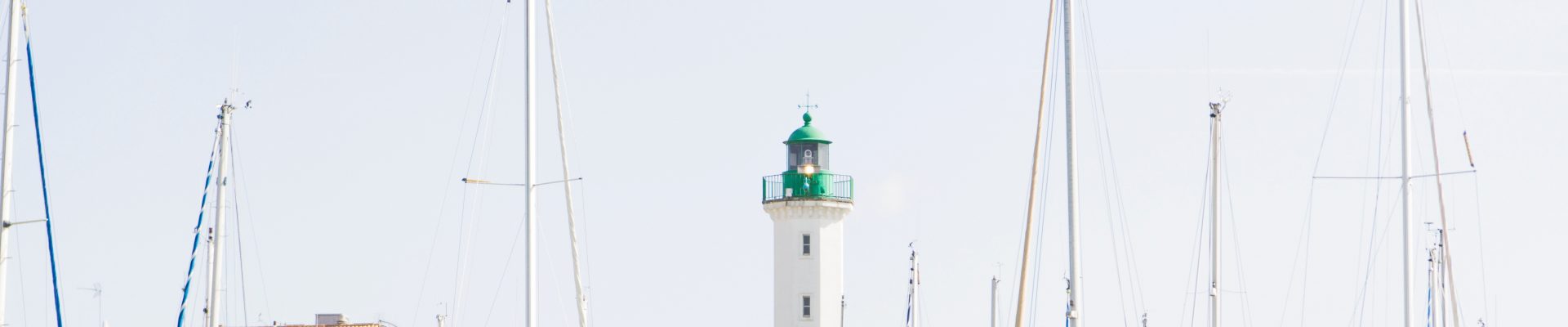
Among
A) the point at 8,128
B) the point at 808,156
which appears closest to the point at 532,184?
the point at 8,128

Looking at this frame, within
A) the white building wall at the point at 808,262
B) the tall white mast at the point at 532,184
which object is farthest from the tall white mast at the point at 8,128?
the white building wall at the point at 808,262

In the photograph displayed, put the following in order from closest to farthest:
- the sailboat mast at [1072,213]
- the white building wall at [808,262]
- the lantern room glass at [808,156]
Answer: the sailboat mast at [1072,213] → the white building wall at [808,262] → the lantern room glass at [808,156]

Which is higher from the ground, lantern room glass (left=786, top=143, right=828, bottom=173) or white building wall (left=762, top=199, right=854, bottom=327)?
lantern room glass (left=786, top=143, right=828, bottom=173)

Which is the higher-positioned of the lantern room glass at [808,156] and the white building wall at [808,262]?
the lantern room glass at [808,156]

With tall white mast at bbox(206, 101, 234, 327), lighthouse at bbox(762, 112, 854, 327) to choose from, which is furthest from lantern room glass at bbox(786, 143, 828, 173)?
tall white mast at bbox(206, 101, 234, 327)

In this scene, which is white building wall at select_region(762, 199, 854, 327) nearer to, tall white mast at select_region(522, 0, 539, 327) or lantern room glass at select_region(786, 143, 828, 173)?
lantern room glass at select_region(786, 143, 828, 173)

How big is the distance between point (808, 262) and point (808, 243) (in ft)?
1.85

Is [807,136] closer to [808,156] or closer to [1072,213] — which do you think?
[808,156]

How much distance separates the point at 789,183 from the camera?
194 ft

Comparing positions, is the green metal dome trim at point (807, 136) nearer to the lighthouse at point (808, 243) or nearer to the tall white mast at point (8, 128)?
the lighthouse at point (808, 243)

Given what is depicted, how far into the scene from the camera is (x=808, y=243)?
58000 mm

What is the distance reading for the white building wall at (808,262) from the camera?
5741cm

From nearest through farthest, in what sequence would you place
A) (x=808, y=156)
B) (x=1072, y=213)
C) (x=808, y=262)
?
(x=1072, y=213) < (x=808, y=262) < (x=808, y=156)

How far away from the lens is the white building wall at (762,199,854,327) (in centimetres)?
5741
